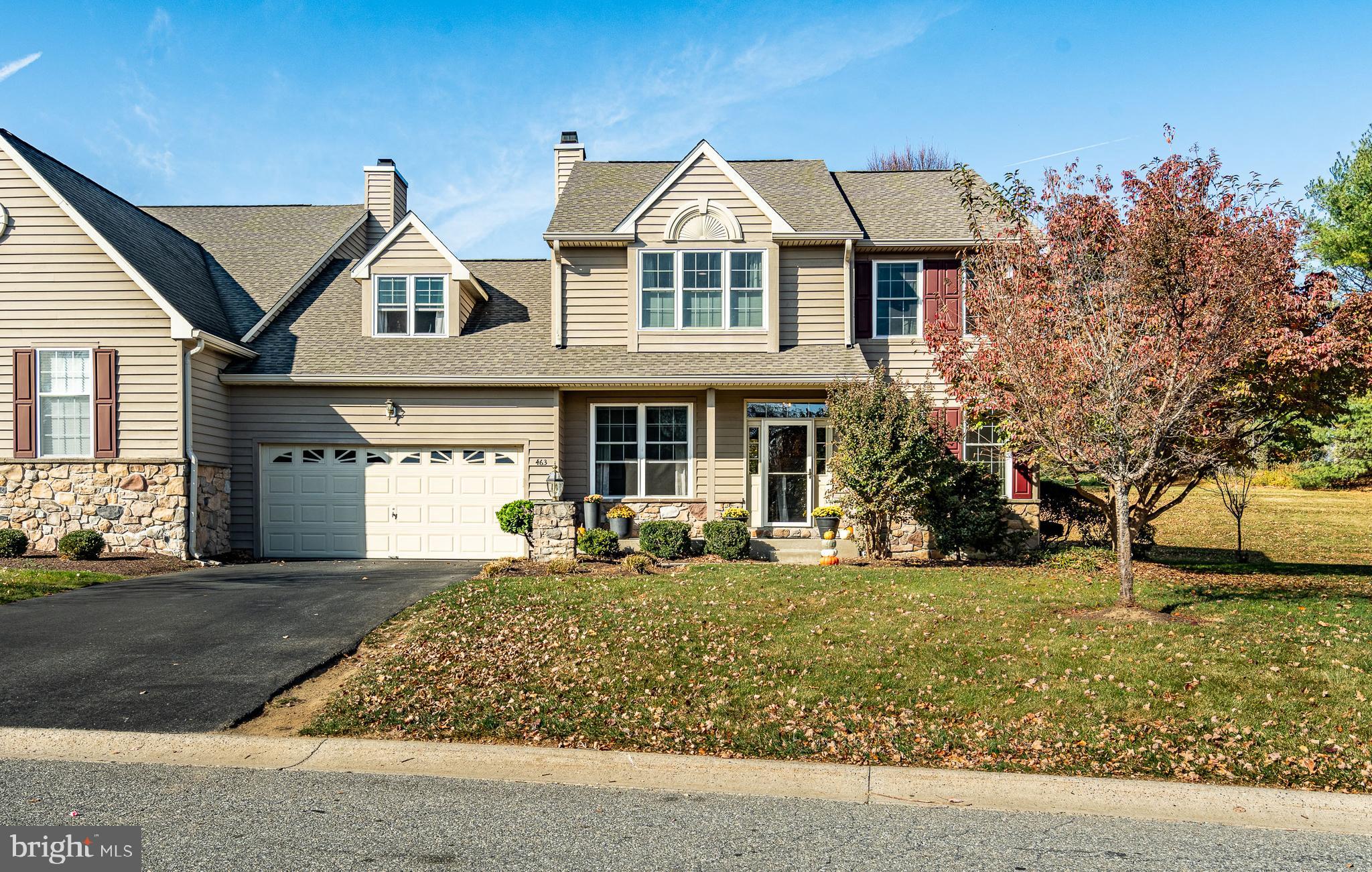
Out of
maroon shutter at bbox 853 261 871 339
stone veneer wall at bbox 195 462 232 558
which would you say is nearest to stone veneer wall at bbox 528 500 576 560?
stone veneer wall at bbox 195 462 232 558

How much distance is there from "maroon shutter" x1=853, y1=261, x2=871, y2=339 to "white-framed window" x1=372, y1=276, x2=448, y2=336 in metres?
7.71

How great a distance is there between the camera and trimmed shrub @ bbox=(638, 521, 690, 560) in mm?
14234

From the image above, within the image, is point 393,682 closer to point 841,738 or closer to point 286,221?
point 841,738

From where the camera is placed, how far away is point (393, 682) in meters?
7.38

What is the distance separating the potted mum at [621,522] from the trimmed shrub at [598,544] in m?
0.85

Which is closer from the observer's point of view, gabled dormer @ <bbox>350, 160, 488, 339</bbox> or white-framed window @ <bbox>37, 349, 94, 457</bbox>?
white-framed window @ <bbox>37, 349, 94, 457</bbox>

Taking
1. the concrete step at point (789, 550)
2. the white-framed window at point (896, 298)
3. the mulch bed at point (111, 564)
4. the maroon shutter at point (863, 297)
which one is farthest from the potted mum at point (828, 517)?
the mulch bed at point (111, 564)

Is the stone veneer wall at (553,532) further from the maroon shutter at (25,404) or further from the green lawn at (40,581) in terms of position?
the maroon shutter at (25,404)

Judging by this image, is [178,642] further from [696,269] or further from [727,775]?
[696,269]

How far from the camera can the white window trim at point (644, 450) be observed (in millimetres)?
16156

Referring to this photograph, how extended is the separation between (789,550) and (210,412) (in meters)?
10.1

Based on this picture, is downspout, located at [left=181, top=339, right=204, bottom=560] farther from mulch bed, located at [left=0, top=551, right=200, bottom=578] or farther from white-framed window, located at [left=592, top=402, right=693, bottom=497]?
white-framed window, located at [left=592, top=402, right=693, bottom=497]

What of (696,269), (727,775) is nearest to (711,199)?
(696,269)

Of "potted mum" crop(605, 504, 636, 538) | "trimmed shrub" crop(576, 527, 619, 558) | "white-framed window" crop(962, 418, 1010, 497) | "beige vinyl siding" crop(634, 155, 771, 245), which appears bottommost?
"trimmed shrub" crop(576, 527, 619, 558)
